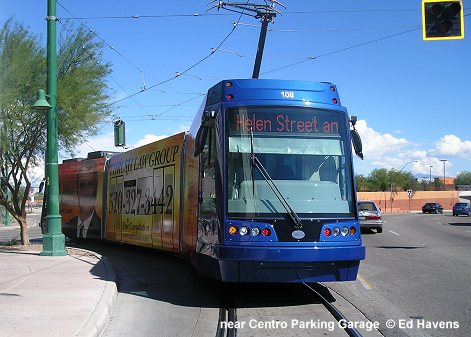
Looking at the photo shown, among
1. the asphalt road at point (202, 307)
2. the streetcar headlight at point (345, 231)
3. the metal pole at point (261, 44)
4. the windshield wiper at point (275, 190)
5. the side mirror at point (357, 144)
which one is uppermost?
the metal pole at point (261, 44)

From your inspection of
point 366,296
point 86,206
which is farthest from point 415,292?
point 86,206

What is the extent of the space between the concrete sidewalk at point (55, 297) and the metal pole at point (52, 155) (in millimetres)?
1051

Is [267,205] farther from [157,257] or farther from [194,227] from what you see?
[157,257]

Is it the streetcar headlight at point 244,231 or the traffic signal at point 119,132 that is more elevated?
the traffic signal at point 119,132

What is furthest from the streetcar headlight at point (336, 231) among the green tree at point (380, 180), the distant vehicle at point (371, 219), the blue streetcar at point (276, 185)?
the green tree at point (380, 180)

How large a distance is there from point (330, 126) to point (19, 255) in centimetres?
1014

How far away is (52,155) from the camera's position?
14578mm

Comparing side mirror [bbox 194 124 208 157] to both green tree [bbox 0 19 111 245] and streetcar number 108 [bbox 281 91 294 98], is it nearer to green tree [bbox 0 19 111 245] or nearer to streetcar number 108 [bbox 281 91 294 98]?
streetcar number 108 [bbox 281 91 294 98]

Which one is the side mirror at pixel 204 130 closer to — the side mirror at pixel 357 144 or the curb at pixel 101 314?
the side mirror at pixel 357 144

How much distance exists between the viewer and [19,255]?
14656 millimetres

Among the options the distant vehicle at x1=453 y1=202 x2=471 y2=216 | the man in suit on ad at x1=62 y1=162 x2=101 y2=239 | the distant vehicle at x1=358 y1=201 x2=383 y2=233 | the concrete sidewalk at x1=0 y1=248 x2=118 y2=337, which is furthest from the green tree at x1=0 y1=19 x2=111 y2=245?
the distant vehicle at x1=453 y1=202 x2=471 y2=216

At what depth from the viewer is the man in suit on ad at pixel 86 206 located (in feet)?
60.1

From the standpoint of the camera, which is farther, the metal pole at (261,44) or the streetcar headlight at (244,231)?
the metal pole at (261,44)

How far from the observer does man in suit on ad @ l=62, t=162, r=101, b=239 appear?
722 inches
